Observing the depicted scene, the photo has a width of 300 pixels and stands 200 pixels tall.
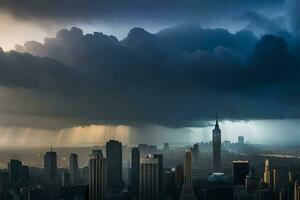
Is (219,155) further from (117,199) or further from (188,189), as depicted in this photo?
(117,199)

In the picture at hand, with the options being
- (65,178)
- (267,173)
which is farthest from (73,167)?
(267,173)

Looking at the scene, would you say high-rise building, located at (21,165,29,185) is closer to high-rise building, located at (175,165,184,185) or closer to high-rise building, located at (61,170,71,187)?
high-rise building, located at (61,170,71,187)

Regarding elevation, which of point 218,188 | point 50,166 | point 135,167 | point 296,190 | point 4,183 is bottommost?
point 218,188

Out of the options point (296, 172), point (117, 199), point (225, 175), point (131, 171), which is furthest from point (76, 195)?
point (296, 172)

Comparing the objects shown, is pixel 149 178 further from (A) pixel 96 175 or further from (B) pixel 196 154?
(B) pixel 196 154

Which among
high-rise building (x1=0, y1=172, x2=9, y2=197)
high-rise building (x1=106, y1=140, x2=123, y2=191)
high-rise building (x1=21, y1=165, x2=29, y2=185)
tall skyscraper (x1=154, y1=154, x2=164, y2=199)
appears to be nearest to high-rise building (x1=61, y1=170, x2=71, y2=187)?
high-rise building (x1=21, y1=165, x2=29, y2=185)

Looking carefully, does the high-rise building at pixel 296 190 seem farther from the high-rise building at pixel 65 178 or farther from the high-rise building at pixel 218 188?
the high-rise building at pixel 65 178

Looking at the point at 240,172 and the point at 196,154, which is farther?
the point at 196,154
